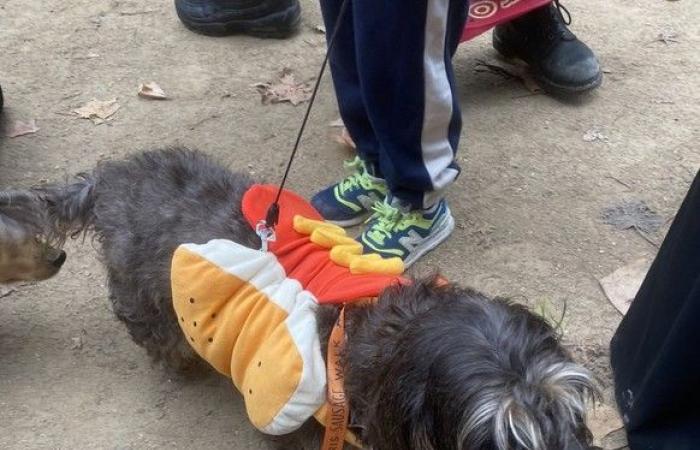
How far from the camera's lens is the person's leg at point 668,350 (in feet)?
7.41

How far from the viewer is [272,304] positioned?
91.1 inches

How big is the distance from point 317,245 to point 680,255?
102 centimetres

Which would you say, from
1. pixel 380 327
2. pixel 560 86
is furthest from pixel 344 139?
pixel 380 327

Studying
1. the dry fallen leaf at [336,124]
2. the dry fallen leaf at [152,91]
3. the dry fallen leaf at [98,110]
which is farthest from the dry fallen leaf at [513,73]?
the dry fallen leaf at [98,110]

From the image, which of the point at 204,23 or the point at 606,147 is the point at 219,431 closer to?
the point at 606,147

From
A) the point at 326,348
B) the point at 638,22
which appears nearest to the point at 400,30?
the point at 326,348

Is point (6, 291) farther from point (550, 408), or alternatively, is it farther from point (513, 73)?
point (513, 73)

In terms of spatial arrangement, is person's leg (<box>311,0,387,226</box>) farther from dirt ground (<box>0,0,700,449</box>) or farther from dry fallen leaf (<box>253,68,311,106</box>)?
dry fallen leaf (<box>253,68,311,106</box>)

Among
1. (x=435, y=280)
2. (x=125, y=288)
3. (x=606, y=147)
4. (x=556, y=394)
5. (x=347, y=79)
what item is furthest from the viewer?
(x=606, y=147)

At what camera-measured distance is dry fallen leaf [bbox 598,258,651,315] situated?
319 centimetres

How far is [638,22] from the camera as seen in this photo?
490cm

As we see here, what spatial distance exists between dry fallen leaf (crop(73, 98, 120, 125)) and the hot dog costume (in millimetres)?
2024

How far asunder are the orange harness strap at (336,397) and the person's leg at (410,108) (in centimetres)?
97

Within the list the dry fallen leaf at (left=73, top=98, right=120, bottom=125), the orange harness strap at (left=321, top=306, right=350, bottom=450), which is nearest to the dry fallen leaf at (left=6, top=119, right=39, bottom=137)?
the dry fallen leaf at (left=73, top=98, right=120, bottom=125)
